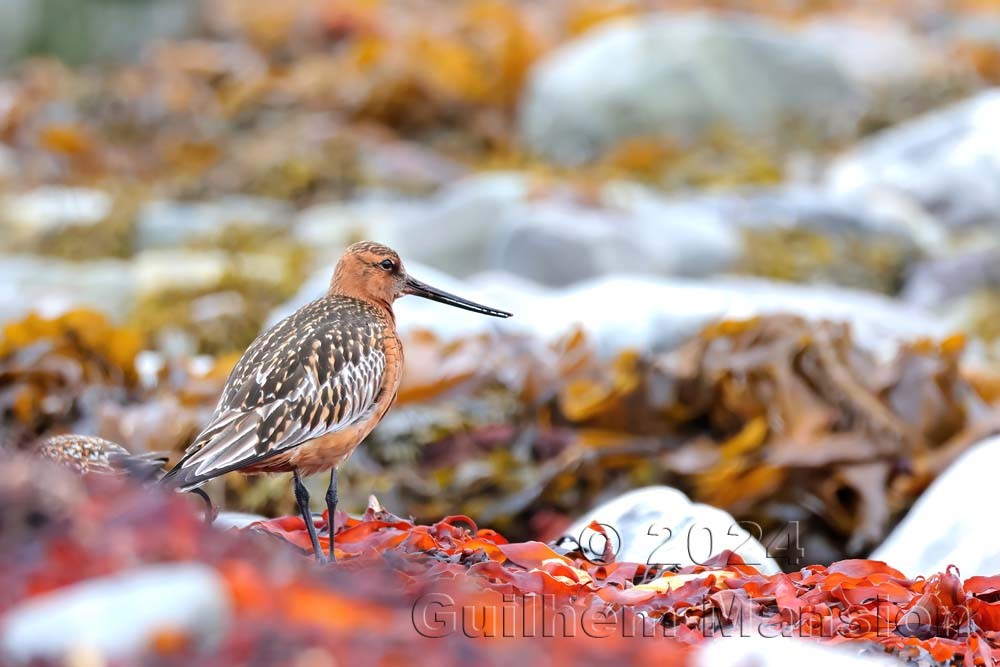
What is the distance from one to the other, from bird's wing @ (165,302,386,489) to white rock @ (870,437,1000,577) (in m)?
1.77

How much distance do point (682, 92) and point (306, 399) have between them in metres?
10.1

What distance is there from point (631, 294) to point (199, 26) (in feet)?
42.0

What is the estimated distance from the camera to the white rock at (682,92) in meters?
12.4

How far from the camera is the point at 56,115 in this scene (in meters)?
13.6

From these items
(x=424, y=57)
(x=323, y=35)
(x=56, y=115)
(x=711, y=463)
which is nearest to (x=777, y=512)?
(x=711, y=463)

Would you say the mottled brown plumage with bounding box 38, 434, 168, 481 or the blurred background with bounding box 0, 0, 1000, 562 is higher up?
the blurred background with bounding box 0, 0, 1000, 562

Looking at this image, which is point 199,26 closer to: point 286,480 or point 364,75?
point 364,75

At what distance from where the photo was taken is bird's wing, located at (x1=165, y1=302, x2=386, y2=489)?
2.83m

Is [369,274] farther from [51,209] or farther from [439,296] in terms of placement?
[51,209]

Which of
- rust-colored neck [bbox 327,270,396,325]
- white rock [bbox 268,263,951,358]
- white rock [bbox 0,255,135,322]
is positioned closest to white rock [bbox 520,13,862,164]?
white rock [bbox 0,255,135,322]

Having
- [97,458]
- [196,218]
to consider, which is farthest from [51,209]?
[97,458]

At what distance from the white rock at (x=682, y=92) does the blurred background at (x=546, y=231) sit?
3cm

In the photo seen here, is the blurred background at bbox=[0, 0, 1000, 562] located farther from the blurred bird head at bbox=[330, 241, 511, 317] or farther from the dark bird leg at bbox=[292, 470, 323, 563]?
the dark bird leg at bbox=[292, 470, 323, 563]

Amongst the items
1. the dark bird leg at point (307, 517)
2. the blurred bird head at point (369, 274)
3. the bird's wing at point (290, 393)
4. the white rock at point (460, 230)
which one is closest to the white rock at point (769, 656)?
the dark bird leg at point (307, 517)
